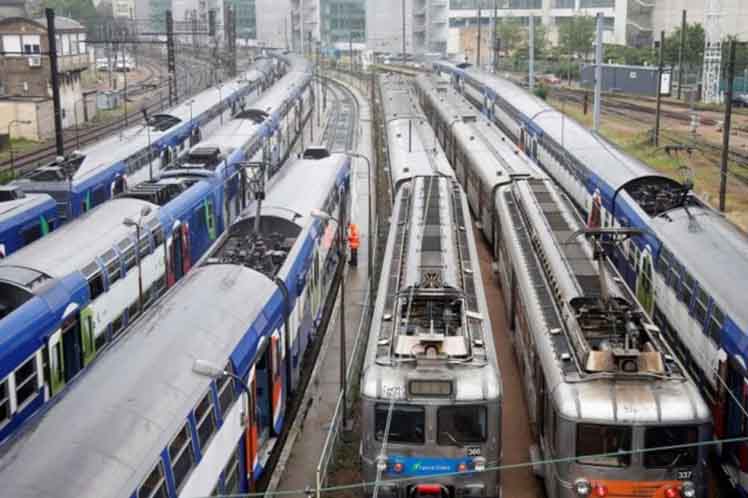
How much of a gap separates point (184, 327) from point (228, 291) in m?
2.07

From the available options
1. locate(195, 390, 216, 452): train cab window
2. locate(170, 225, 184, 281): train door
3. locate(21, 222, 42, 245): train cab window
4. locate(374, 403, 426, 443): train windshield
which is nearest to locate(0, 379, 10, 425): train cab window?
locate(195, 390, 216, 452): train cab window

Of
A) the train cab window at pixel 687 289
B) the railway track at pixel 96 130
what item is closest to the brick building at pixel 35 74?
Result: the railway track at pixel 96 130

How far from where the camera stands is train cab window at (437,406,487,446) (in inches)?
519

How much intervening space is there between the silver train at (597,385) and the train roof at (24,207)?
37.1 feet

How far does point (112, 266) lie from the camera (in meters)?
18.6

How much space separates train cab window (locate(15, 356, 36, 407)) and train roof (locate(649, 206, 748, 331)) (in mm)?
10988

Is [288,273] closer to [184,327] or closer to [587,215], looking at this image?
[184,327]

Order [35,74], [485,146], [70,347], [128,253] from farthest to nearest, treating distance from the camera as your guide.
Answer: [35,74] → [485,146] → [128,253] → [70,347]

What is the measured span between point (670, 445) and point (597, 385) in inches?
48.2

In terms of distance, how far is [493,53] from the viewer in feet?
268

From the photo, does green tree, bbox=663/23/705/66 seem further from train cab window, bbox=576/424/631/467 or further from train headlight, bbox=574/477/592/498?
train headlight, bbox=574/477/592/498

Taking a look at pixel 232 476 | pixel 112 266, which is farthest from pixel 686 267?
pixel 112 266

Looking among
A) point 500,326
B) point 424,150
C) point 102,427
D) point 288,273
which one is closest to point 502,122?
point 424,150

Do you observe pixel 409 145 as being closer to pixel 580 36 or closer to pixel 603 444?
pixel 603 444
